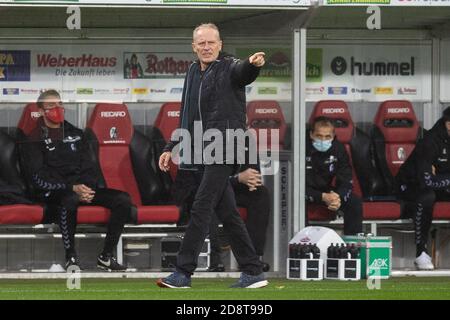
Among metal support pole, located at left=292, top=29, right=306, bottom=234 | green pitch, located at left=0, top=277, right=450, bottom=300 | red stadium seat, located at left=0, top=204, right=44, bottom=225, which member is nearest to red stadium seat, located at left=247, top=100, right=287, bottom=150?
metal support pole, located at left=292, top=29, right=306, bottom=234

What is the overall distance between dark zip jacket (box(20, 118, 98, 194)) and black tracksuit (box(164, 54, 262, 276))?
2968 millimetres

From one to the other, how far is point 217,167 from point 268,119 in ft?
11.1

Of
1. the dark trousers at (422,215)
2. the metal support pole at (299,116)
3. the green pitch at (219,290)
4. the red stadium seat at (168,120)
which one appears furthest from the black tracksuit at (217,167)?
the dark trousers at (422,215)

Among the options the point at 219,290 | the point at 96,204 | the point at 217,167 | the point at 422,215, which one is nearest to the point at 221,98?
the point at 217,167

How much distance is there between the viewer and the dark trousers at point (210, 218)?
953 cm

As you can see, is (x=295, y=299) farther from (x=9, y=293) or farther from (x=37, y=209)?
(x=37, y=209)

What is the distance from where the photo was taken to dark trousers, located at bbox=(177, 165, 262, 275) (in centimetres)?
953

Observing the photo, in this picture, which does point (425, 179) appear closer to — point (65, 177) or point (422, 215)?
point (422, 215)

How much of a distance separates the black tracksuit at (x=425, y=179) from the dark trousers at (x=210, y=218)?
3.67m

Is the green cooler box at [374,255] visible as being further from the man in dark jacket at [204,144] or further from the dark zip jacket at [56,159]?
the dark zip jacket at [56,159]

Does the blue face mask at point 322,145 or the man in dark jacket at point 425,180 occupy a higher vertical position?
the blue face mask at point 322,145
